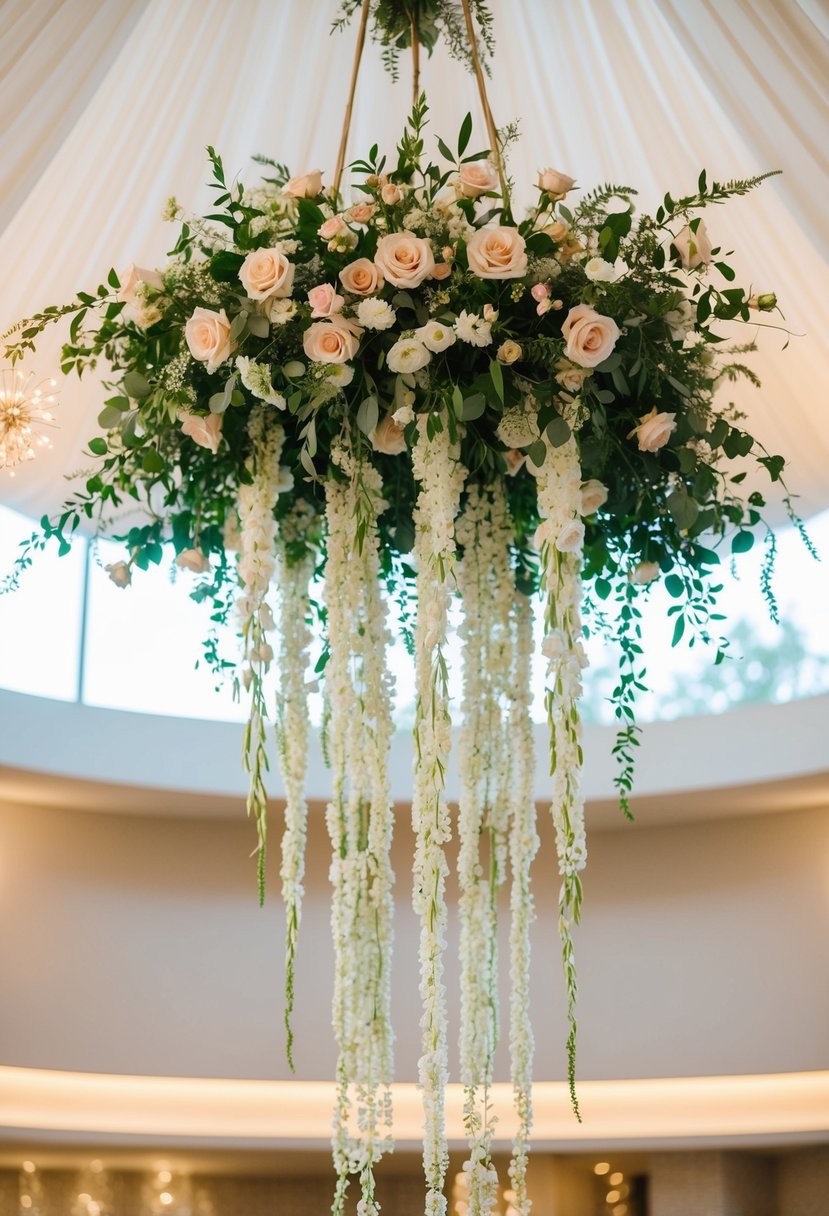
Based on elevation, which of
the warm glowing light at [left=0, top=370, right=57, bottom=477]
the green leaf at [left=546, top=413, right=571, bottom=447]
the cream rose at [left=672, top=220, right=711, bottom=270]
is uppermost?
the warm glowing light at [left=0, top=370, right=57, bottom=477]

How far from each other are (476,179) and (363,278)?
284mm

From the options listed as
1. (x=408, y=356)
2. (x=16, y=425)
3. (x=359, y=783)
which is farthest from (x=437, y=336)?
(x=16, y=425)

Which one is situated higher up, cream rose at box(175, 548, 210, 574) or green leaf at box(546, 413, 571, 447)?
cream rose at box(175, 548, 210, 574)

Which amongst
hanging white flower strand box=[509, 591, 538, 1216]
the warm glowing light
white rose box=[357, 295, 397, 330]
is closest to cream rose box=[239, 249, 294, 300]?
white rose box=[357, 295, 397, 330]

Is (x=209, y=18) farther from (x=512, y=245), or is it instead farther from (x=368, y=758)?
(x=368, y=758)

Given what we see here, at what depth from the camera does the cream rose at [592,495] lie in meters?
2.49

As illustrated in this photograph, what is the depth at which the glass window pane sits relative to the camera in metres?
7.35

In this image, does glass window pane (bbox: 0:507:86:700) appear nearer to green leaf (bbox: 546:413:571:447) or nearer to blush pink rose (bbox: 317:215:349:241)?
blush pink rose (bbox: 317:215:349:241)

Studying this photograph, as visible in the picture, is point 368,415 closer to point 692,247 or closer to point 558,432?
point 558,432

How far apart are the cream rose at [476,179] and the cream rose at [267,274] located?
1.17ft

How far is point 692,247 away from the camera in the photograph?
2.38 meters

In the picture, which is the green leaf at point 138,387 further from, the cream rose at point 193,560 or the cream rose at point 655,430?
the cream rose at point 655,430

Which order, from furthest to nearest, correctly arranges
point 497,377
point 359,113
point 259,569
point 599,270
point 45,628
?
point 45,628 < point 359,113 < point 259,569 < point 599,270 < point 497,377

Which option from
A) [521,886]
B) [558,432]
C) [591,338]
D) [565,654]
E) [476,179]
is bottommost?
[521,886]
